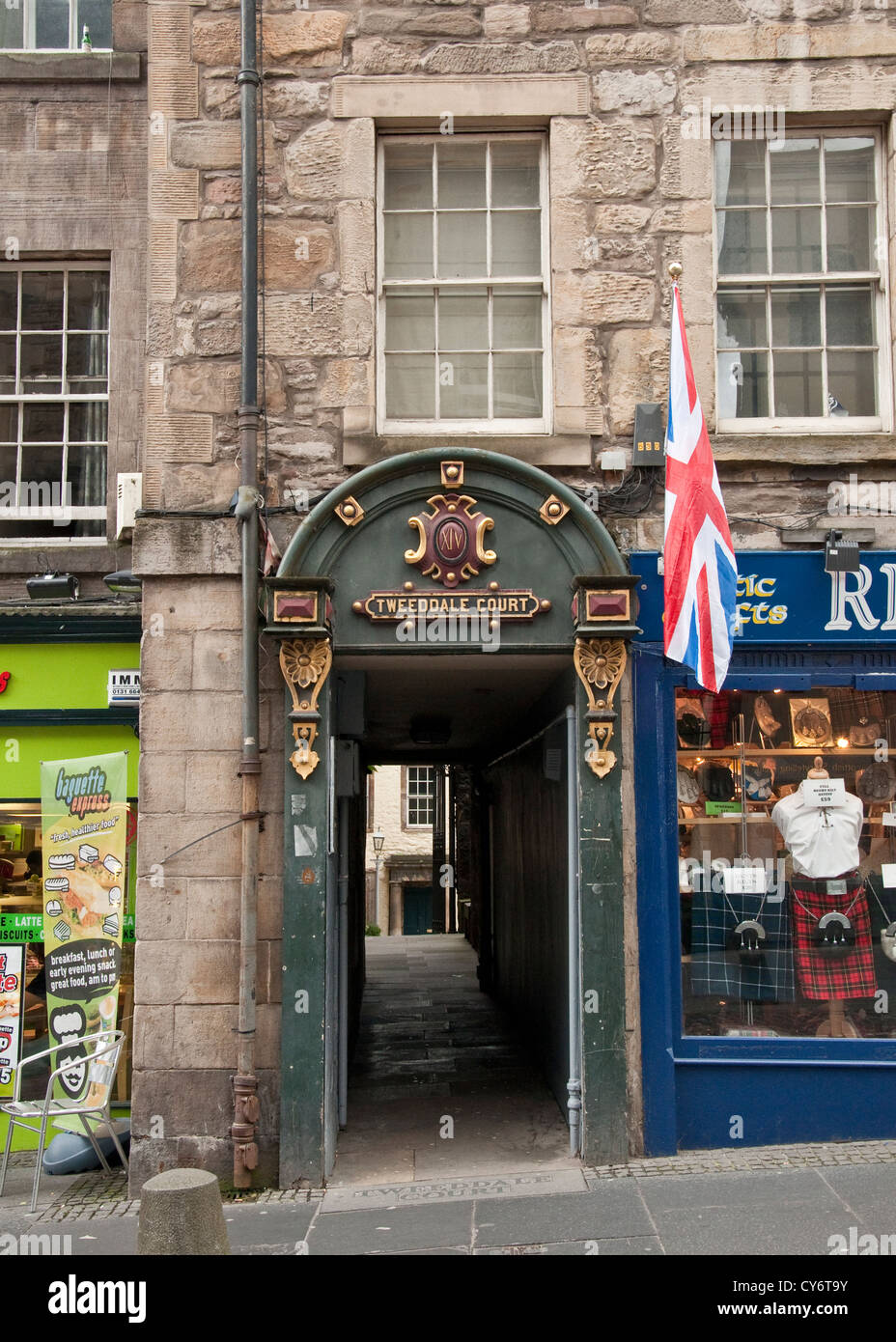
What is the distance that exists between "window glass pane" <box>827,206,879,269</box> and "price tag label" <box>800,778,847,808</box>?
3448 mm

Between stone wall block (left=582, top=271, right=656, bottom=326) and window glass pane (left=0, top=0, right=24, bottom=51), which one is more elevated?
window glass pane (left=0, top=0, right=24, bottom=51)

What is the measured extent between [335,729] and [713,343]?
3.56 metres

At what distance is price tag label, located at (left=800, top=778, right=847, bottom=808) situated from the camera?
7.75 meters

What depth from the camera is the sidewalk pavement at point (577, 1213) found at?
594cm

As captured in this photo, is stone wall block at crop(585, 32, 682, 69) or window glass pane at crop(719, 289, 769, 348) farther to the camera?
window glass pane at crop(719, 289, 769, 348)

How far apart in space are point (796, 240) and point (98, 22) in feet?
18.7

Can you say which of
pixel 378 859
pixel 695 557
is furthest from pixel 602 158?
pixel 378 859

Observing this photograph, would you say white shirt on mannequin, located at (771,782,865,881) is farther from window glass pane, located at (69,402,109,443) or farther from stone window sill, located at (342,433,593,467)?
window glass pane, located at (69,402,109,443)

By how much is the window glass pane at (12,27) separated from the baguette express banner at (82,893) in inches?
223

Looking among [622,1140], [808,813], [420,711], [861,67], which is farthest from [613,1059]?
[861,67]

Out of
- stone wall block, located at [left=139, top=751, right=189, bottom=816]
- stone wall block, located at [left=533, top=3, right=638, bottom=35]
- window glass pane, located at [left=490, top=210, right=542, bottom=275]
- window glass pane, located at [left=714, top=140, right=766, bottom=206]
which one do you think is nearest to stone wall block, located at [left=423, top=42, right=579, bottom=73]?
stone wall block, located at [left=533, top=3, right=638, bottom=35]

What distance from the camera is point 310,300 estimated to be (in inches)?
307

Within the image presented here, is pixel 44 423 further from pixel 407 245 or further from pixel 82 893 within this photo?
pixel 82 893
